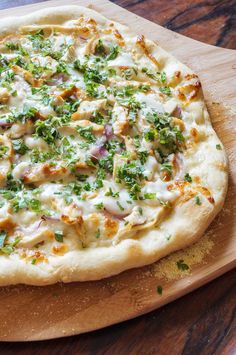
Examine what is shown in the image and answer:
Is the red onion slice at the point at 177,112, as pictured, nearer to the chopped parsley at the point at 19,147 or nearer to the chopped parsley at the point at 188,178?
the chopped parsley at the point at 188,178

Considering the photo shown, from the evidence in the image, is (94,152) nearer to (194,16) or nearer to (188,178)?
(188,178)

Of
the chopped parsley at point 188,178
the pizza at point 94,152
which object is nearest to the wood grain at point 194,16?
the pizza at point 94,152

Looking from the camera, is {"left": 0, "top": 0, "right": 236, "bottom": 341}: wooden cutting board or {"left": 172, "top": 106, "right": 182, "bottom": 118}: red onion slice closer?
{"left": 0, "top": 0, "right": 236, "bottom": 341}: wooden cutting board

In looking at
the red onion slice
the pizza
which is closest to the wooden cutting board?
the pizza

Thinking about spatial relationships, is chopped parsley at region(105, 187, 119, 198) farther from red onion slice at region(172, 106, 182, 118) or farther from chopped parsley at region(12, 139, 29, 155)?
red onion slice at region(172, 106, 182, 118)

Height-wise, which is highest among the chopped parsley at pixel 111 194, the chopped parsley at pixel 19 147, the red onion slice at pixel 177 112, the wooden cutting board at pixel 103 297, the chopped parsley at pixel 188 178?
the chopped parsley at pixel 19 147

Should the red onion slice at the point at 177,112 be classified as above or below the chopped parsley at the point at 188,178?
above

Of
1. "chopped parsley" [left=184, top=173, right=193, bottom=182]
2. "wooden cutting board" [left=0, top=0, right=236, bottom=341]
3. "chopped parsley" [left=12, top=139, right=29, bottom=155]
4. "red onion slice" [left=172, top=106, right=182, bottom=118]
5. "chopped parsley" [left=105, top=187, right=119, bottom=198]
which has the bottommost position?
"wooden cutting board" [left=0, top=0, right=236, bottom=341]

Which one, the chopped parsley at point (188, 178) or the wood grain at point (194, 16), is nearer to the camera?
the chopped parsley at point (188, 178)
